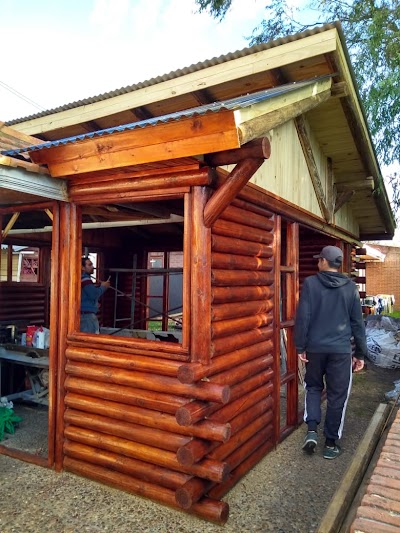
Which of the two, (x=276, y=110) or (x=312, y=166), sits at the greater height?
(x=312, y=166)

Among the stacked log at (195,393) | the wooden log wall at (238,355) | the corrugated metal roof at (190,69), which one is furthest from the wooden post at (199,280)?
the corrugated metal roof at (190,69)

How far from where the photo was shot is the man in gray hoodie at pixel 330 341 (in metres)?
4.44

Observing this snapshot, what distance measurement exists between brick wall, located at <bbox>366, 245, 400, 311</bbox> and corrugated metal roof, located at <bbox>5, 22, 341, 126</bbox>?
2042 cm

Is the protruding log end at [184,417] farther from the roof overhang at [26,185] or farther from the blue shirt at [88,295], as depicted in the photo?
the blue shirt at [88,295]

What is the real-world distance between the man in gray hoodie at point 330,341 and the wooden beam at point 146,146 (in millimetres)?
2260

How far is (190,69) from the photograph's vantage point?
4566 mm

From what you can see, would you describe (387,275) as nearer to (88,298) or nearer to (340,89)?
(88,298)

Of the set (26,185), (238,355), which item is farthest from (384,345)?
(26,185)

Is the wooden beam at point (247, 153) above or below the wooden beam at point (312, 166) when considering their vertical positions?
below

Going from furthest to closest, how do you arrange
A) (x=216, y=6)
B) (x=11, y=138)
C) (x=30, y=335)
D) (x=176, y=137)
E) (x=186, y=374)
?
(x=216, y=6) → (x=30, y=335) → (x=11, y=138) → (x=186, y=374) → (x=176, y=137)

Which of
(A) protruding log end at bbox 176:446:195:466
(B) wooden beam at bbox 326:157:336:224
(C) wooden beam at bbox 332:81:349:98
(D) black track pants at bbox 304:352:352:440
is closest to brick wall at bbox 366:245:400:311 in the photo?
(B) wooden beam at bbox 326:157:336:224

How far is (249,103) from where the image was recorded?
2809mm

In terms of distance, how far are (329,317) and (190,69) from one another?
303cm

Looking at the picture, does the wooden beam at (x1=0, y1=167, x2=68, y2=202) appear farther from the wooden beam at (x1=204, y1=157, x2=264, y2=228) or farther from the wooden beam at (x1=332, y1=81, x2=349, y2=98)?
the wooden beam at (x1=332, y1=81, x2=349, y2=98)
